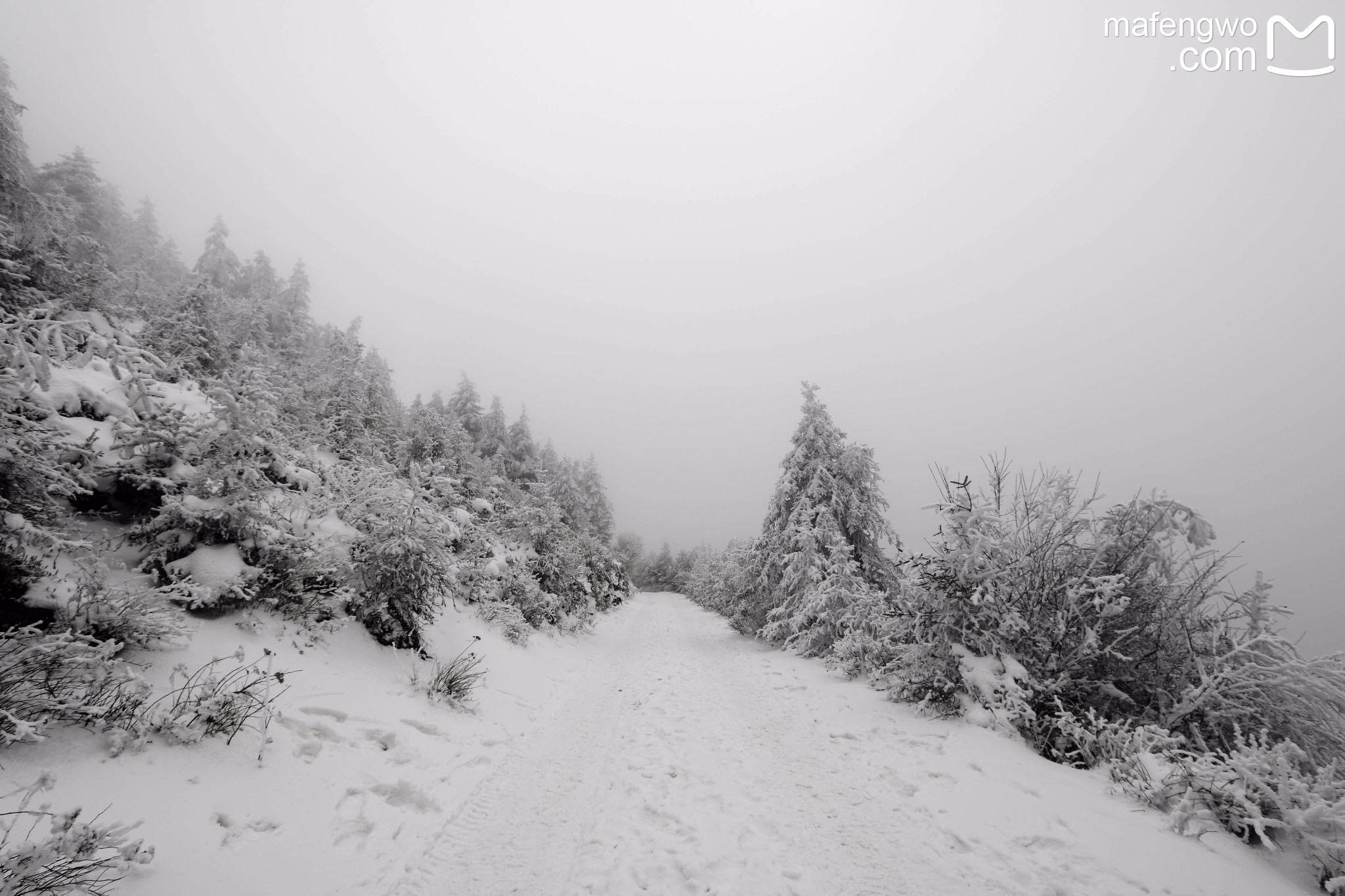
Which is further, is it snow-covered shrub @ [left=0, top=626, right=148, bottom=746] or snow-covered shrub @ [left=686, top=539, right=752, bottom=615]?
snow-covered shrub @ [left=686, top=539, right=752, bottom=615]

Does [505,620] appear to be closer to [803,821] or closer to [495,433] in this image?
[803,821]

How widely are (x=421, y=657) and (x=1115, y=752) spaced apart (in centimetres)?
940

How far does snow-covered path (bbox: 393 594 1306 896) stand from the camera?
408 centimetres

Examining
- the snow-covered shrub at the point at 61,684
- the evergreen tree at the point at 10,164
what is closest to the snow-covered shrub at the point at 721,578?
the snow-covered shrub at the point at 61,684

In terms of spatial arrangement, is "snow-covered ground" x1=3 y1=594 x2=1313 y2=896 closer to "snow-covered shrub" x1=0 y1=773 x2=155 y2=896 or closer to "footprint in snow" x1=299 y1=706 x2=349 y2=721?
"footprint in snow" x1=299 y1=706 x2=349 y2=721

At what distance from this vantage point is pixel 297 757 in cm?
476

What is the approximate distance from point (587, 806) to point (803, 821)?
2.21 metres

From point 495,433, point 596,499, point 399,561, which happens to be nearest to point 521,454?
point 495,433

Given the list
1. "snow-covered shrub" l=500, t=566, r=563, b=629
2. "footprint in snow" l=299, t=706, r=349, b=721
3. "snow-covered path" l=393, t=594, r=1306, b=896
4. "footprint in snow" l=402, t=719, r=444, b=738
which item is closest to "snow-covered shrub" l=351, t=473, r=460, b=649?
"footprint in snow" l=402, t=719, r=444, b=738

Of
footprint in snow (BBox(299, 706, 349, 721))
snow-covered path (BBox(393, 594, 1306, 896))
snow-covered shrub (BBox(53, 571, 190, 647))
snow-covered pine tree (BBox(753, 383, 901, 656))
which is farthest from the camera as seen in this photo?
snow-covered pine tree (BBox(753, 383, 901, 656))

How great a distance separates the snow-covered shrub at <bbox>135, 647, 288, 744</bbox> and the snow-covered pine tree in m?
10.8

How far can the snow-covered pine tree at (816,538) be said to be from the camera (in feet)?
42.9

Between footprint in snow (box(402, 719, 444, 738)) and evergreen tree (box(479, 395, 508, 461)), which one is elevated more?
evergreen tree (box(479, 395, 508, 461))

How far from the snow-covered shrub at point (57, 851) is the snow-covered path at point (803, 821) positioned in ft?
5.85
